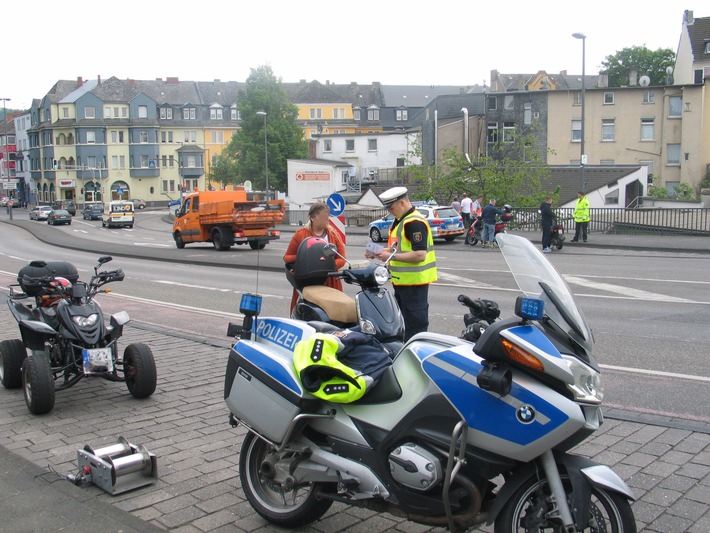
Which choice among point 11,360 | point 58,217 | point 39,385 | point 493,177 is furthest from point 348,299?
point 58,217

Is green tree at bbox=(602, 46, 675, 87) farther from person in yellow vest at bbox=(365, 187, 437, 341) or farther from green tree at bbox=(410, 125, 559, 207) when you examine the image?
person in yellow vest at bbox=(365, 187, 437, 341)

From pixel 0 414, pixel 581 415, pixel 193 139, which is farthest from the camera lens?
pixel 193 139

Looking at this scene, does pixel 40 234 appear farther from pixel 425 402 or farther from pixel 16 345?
pixel 425 402

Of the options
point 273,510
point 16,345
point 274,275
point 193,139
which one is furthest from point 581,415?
point 193,139

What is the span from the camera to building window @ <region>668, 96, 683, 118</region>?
54.7 metres

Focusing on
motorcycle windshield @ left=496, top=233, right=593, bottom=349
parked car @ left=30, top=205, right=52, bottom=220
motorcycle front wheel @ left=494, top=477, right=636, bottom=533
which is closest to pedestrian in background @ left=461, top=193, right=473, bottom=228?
motorcycle windshield @ left=496, top=233, right=593, bottom=349

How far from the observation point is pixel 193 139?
10581 cm

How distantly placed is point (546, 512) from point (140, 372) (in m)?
4.51

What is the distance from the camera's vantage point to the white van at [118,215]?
57000 mm

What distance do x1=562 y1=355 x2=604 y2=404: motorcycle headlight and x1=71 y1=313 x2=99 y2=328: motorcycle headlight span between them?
4.75 metres

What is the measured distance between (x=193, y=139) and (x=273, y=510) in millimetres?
105622

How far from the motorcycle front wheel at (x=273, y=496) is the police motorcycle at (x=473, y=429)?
1 centimetres

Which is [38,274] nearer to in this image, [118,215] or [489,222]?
[489,222]

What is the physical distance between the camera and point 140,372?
6.88 m
